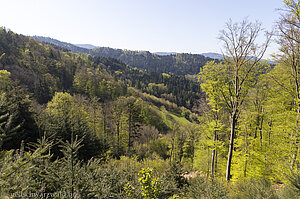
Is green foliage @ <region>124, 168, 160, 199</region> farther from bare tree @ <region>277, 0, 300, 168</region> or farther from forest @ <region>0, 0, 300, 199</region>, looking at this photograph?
bare tree @ <region>277, 0, 300, 168</region>

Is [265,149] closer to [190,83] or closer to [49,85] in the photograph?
[49,85]

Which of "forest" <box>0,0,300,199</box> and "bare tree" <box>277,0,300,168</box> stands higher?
"bare tree" <box>277,0,300,168</box>

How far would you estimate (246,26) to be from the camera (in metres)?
9.74

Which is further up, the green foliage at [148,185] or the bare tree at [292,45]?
the bare tree at [292,45]

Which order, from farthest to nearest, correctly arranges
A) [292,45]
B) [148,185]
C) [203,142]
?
[203,142], [292,45], [148,185]

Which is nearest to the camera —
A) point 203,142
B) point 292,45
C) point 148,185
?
point 148,185

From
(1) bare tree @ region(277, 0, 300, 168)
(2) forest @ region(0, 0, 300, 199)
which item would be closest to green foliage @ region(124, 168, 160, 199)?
(2) forest @ region(0, 0, 300, 199)

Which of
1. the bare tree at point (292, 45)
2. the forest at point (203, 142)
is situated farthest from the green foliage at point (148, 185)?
the bare tree at point (292, 45)

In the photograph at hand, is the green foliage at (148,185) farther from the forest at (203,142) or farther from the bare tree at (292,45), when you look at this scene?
the bare tree at (292,45)

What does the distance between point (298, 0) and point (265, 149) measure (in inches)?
374

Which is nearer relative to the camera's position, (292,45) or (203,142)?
(292,45)

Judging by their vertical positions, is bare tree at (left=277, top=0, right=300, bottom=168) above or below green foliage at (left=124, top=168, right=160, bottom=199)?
above

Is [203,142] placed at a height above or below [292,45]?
below

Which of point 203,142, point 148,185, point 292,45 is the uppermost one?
point 292,45
